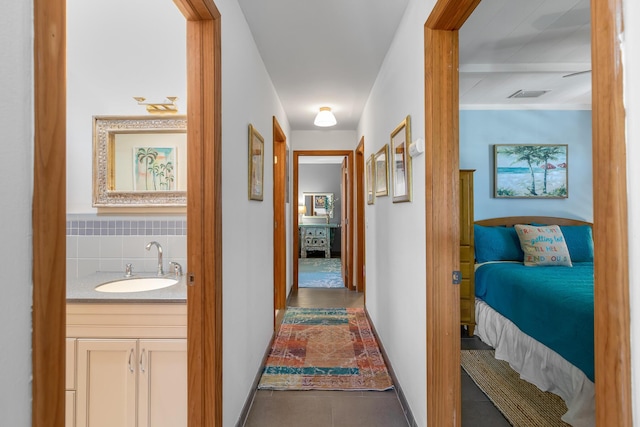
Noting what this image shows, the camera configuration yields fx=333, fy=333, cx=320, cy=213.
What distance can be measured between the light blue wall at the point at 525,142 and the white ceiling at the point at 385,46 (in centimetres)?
29

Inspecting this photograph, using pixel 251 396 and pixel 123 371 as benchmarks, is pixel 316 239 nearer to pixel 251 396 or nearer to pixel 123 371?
pixel 251 396

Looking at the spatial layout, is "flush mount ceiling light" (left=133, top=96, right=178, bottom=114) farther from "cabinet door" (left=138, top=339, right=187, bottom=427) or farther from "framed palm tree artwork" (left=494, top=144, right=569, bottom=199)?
"framed palm tree artwork" (left=494, top=144, right=569, bottom=199)

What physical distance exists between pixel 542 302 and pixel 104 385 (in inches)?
104

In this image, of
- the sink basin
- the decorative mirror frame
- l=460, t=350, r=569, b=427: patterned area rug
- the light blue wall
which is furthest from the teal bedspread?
the decorative mirror frame

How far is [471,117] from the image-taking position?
392cm

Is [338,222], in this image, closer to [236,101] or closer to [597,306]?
[236,101]

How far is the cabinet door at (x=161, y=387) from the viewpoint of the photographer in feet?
5.02

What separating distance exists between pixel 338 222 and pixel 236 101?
718cm

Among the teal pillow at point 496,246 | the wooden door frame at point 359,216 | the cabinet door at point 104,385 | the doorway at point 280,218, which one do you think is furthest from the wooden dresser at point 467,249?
the cabinet door at point 104,385

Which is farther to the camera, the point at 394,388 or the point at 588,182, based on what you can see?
the point at 588,182

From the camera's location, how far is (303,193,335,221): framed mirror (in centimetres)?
873

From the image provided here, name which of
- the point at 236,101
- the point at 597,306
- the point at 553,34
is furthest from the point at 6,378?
the point at 553,34

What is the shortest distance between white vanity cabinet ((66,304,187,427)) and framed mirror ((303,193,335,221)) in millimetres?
7206

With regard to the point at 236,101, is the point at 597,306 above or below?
below
